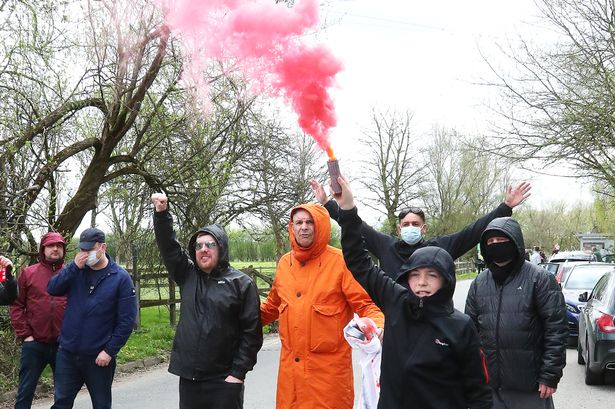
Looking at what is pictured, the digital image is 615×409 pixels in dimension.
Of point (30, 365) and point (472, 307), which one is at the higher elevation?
point (472, 307)

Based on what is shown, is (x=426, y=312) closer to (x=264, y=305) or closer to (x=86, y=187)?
(x=264, y=305)

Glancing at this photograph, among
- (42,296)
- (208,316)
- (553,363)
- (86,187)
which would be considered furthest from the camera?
(86,187)

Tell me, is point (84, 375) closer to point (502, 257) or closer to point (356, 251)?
point (356, 251)

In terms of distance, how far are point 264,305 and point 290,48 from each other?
6.39 ft

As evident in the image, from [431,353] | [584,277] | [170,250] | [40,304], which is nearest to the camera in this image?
[431,353]

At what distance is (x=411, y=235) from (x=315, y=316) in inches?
54.6

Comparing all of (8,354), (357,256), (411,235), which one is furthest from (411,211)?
(8,354)

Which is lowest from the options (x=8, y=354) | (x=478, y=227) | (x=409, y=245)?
(x=8, y=354)

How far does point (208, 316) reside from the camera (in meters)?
4.29

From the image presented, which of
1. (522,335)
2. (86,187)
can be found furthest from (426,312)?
(86,187)

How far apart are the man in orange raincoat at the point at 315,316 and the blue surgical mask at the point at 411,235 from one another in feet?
3.24

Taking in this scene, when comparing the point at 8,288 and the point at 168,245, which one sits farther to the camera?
the point at 8,288

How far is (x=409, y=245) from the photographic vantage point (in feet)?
16.9

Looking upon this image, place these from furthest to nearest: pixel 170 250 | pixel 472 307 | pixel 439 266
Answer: pixel 170 250, pixel 472 307, pixel 439 266
